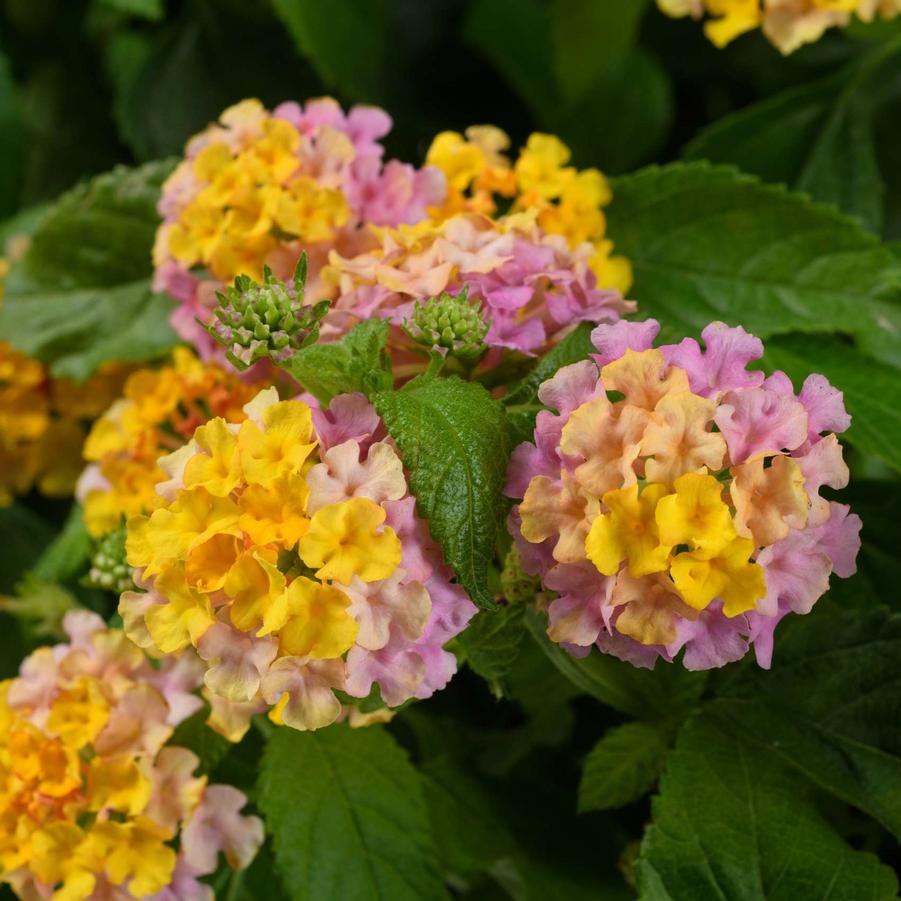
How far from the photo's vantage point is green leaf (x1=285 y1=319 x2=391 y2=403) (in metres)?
0.53

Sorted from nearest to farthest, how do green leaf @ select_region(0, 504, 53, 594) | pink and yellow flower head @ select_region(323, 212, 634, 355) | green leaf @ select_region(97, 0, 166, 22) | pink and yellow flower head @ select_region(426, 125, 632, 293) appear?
pink and yellow flower head @ select_region(323, 212, 634, 355) → pink and yellow flower head @ select_region(426, 125, 632, 293) → green leaf @ select_region(97, 0, 166, 22) → green leaf @ select_region(0, 504, 53, 594)

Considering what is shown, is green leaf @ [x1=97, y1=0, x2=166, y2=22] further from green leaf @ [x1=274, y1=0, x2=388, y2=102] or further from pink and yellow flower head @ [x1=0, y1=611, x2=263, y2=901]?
pink and yellow flower head @ [x1=0, y1=611, x2=263, y2=901]

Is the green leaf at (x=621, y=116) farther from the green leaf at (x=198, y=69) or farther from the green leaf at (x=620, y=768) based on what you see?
the green leaf at (x=620, y=768)

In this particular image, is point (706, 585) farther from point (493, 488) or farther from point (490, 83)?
point (490, 83)

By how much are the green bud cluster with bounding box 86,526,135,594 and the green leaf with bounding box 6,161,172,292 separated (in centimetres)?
29

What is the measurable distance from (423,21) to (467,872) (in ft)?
2.81

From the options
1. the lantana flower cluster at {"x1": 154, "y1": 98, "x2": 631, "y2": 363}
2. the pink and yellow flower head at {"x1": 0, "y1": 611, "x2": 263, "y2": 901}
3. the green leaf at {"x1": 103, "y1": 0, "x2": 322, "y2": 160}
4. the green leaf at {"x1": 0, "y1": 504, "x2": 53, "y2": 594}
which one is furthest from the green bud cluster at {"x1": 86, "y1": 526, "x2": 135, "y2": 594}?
the green leaf at {"x1": 103, "y1": 0, "x2": 322, "y2": 160}

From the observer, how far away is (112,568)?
0.66 metres

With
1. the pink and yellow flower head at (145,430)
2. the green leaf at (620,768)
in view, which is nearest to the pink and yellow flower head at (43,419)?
the pink and yellow flower head at (145,430)

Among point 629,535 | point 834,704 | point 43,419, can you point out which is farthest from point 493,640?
point 43,419

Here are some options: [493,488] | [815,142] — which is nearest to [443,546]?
[493,488]

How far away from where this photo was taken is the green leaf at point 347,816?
2.05ft

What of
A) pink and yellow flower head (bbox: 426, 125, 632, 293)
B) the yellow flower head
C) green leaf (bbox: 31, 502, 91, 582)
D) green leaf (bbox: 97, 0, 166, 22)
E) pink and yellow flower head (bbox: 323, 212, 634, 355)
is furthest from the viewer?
green leaf (bbox: 97, 0, 166, 22)

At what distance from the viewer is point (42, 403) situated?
0.96 meters
